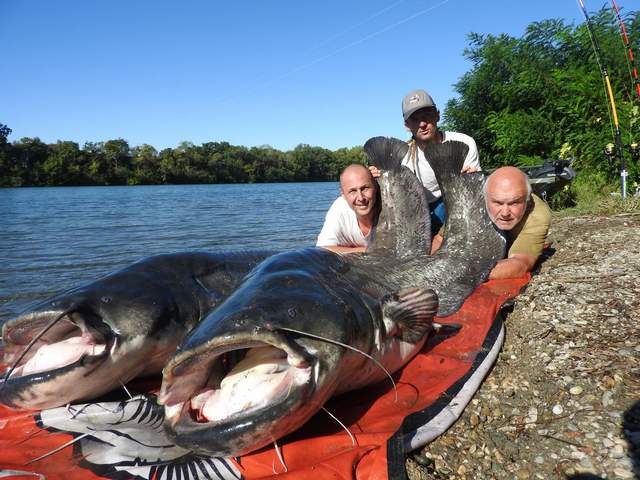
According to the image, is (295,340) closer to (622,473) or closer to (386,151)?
(622,473)

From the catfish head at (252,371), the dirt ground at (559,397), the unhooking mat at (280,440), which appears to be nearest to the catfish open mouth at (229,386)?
the catfish head at (252,371)

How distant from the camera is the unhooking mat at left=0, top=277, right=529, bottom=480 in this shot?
5.46 ft

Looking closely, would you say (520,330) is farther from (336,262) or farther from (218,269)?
(218,269)

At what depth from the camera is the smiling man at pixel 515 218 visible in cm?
411

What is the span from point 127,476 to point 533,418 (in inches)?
71.0

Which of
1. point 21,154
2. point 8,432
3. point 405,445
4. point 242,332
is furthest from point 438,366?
point 21,154

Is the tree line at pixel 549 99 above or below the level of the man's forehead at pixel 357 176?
above

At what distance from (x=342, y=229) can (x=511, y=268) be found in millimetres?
1887

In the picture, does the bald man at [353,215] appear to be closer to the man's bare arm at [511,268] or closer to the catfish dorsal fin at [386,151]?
the catfish dorsal fin at [386,151]

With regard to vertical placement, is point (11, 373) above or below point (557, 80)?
below

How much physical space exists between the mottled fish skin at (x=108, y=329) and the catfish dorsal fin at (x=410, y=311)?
1.09m

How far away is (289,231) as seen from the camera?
14055mm

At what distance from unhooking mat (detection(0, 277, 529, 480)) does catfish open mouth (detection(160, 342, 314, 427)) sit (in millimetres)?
212

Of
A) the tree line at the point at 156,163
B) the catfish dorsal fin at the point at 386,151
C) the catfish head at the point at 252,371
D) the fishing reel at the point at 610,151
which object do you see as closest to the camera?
the catfish head at the point at 252,371
